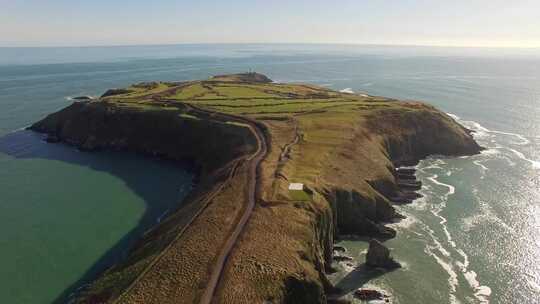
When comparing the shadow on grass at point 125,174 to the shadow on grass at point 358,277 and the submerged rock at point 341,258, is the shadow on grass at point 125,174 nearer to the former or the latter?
the submerged rock at point 341,258

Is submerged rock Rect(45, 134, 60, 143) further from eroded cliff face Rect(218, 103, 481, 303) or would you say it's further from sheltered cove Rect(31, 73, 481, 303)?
eroded cliff face Rect(218, 103, 481, 303)

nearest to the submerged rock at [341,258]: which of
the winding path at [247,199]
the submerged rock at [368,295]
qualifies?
the submerged rock at [368,295]

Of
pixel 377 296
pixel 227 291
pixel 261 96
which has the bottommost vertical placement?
pixel 377 296

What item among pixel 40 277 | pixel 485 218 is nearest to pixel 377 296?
pixel 485 218

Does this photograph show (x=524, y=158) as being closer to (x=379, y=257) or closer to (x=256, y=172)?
(x=379, y=257)

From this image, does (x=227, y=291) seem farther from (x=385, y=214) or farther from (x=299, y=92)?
(x=299, y=92)

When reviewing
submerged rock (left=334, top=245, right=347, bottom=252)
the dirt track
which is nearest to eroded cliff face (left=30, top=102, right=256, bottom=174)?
the dirt track

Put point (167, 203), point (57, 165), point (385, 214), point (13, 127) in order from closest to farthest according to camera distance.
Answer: point (385, 214) < point (167, 203) < point (57, 165) < point (13, 127)

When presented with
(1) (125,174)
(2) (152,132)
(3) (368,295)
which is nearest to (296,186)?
(3) (368,295)
